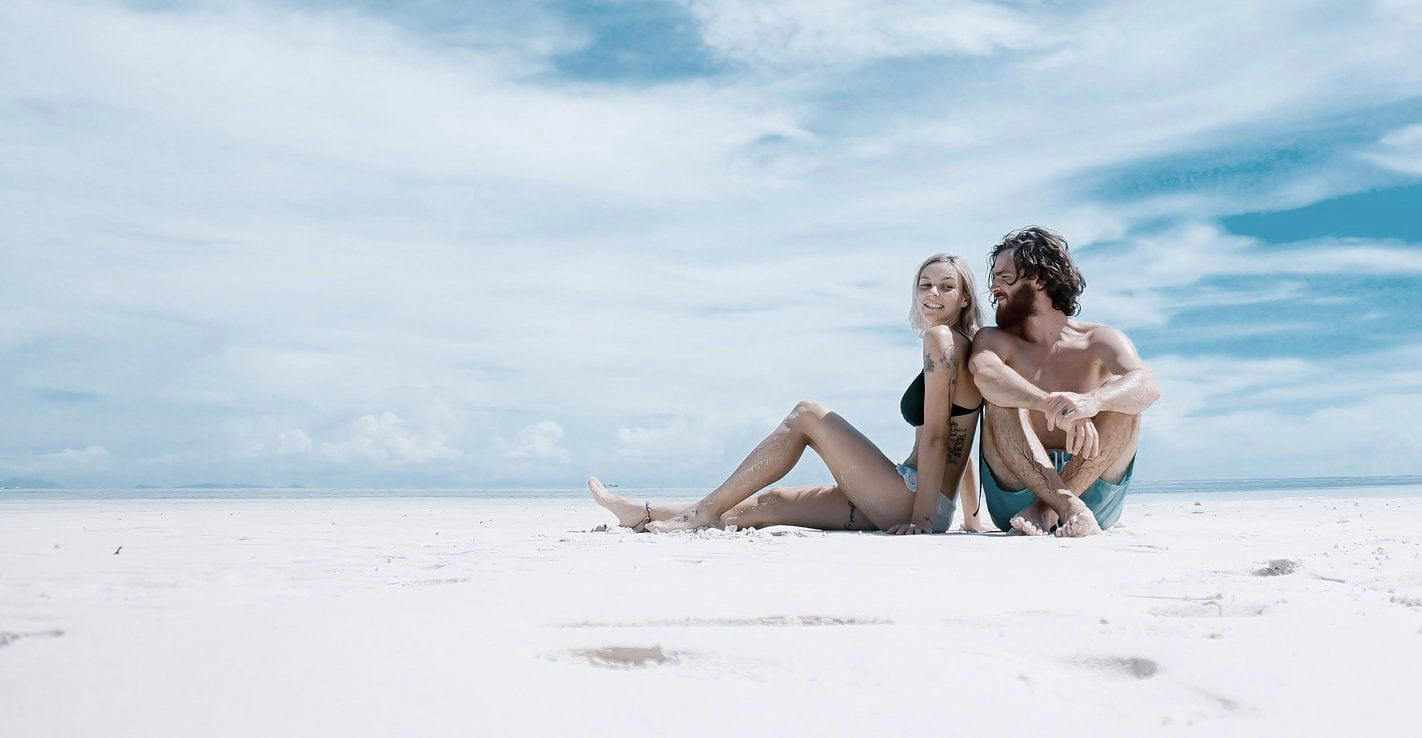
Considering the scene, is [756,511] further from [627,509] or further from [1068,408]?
[1068,408]

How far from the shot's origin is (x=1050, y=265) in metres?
5.04

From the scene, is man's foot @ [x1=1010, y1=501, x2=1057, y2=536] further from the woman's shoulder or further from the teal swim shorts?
the woman's shoulder

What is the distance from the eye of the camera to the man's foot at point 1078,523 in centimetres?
466

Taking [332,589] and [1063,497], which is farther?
[1063,497]

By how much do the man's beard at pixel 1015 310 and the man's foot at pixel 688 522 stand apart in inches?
72.7

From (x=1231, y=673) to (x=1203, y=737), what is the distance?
14.9 inches

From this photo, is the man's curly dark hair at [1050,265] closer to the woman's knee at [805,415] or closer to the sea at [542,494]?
the woman's knee at [805,415]

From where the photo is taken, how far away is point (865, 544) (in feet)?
14.2

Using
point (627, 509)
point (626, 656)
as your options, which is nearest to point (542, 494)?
point (627, 509)

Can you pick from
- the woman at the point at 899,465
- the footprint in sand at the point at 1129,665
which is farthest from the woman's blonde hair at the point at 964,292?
the footprint in sand at the point at 1129,665

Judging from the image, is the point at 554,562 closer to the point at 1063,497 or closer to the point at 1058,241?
the point at 1063,497

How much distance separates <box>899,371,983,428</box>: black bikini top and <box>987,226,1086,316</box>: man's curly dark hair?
69 cm

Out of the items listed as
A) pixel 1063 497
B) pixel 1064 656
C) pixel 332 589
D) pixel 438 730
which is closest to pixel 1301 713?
pixel 1064 656

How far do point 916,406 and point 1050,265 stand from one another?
97 cm
